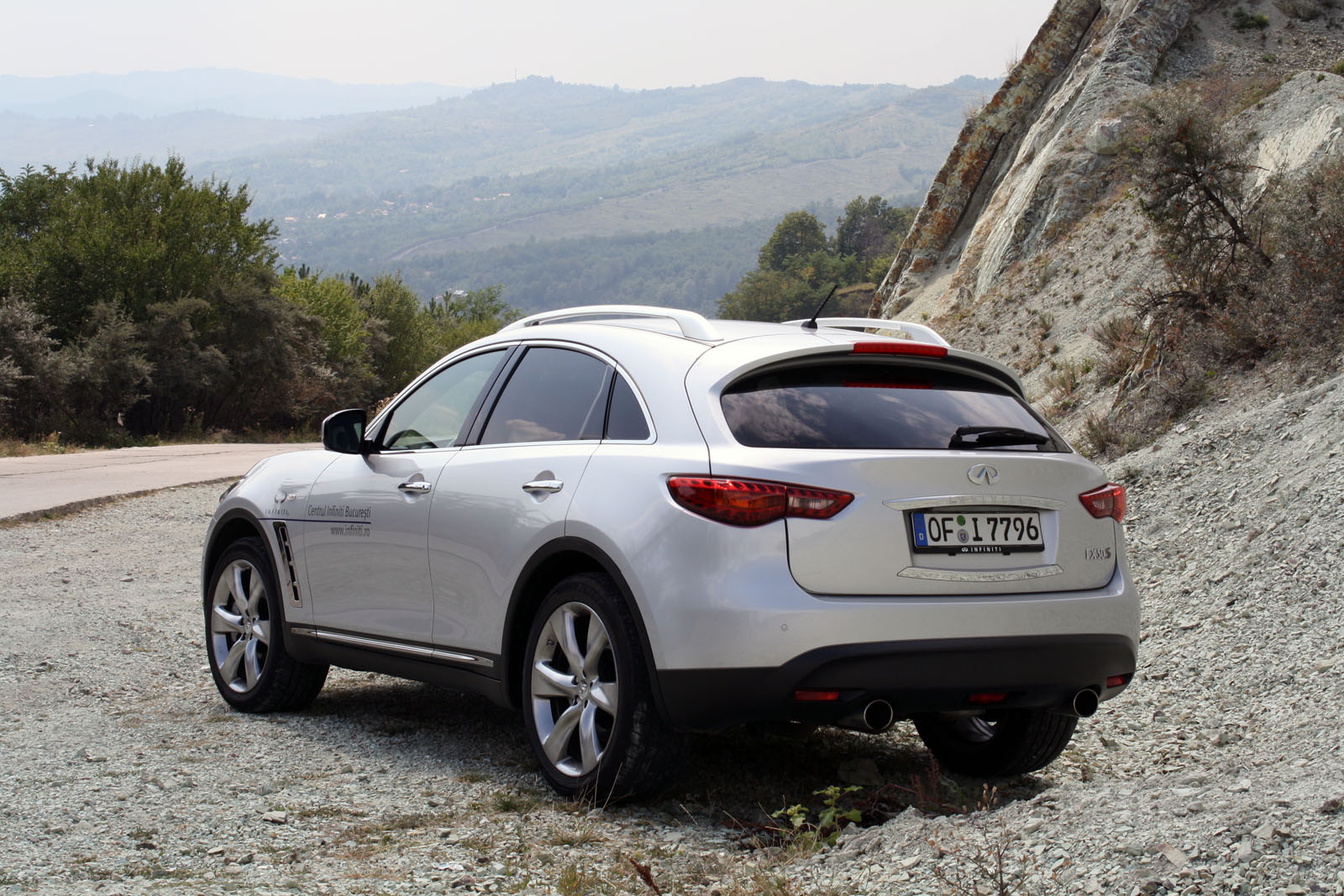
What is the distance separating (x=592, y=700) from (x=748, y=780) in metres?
0.93

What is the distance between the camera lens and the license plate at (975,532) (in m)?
3.96

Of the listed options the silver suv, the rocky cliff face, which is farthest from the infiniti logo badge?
the rocky cliff face

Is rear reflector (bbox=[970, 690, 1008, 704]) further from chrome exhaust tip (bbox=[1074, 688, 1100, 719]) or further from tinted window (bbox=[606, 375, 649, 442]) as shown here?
tinted window (bbox=[606, 375, 649, 442])

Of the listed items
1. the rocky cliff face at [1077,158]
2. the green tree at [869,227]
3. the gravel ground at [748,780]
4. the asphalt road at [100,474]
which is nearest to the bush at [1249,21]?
the rocky cliff face at [1077,158]

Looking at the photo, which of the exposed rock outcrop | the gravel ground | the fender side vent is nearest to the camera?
the gravel ground

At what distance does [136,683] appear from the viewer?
23.0 feet

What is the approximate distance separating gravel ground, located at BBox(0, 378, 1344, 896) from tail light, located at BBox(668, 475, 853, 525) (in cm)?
102

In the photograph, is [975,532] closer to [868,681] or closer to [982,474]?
[982,474]

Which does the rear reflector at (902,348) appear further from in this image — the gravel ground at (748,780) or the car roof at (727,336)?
the gravel ground at (748,780)

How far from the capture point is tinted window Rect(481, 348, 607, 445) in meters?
4.70

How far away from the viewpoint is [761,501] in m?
3.81

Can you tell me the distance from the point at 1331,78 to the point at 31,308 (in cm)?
4086

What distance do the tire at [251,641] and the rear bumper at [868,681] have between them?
116 inches

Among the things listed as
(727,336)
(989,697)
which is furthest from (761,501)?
(989,697)
